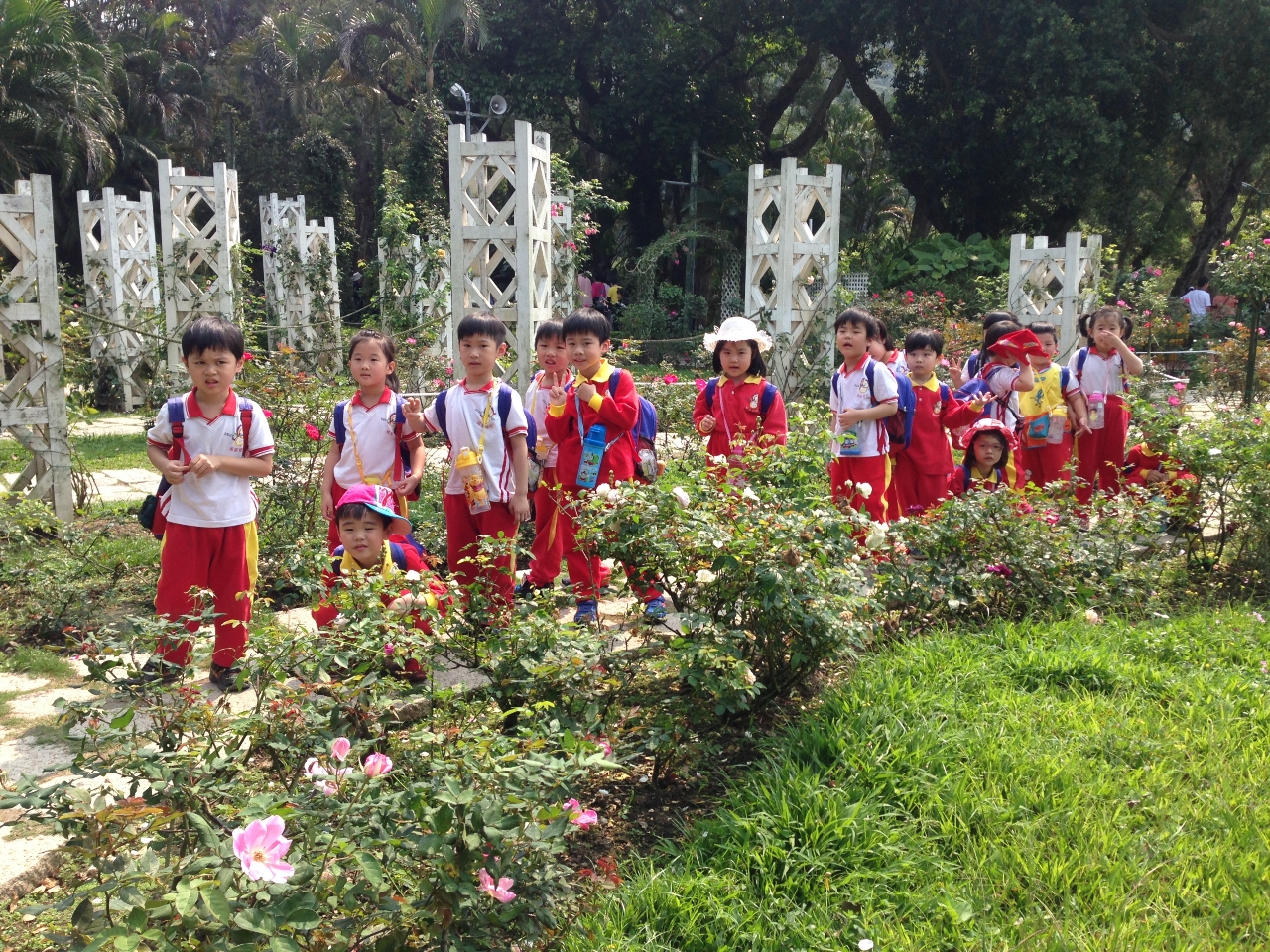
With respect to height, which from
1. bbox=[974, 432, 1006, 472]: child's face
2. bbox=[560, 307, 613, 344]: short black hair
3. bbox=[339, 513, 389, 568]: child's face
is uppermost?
bbox=[560, 307, 613, 344]: short black hair

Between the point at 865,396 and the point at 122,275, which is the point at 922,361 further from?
the point at 122,275

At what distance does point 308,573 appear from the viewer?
3.10m

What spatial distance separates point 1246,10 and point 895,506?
55.4 feet

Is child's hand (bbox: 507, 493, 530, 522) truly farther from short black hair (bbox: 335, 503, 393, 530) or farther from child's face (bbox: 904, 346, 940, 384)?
child's face (bbox: 904, 346, 940, 384)

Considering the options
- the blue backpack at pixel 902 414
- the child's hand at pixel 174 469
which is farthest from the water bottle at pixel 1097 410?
the child's hand at pixel 174 469

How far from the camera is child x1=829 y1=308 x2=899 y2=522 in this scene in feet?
17.0

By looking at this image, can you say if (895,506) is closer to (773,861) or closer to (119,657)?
(773,861)

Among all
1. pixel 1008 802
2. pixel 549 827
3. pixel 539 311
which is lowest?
pixel 1008 802

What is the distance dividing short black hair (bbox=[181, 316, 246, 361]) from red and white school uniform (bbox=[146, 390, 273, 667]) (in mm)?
240

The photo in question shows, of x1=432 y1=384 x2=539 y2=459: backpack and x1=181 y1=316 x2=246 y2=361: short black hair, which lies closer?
x1=181 y1=316 x2=246 y2=361: short black hair

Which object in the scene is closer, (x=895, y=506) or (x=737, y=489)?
(x=737, y=489)

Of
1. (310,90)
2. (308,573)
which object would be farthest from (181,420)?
(310,90)

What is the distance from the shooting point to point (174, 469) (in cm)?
375

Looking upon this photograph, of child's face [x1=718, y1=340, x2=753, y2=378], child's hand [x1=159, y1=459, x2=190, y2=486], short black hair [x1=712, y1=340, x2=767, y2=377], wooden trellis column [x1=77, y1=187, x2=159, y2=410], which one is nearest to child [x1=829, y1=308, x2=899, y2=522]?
short black hair [x1=712, y1=340, x2=767, y2=377]
